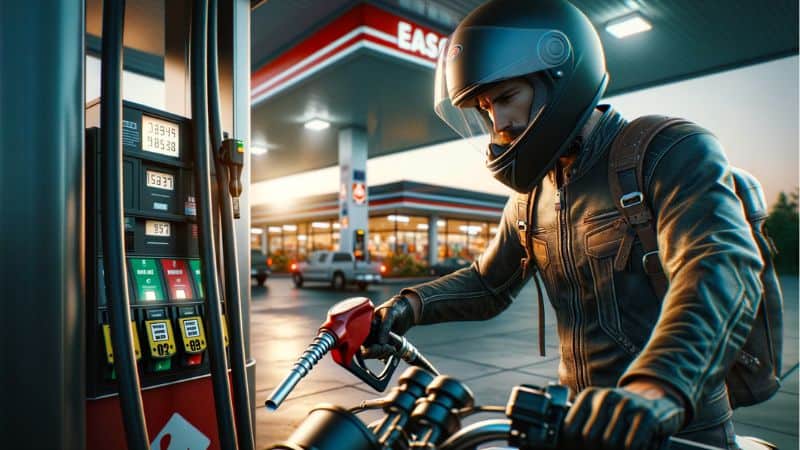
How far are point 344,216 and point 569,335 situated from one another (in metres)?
19.0

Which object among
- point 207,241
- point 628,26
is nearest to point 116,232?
point 207,241

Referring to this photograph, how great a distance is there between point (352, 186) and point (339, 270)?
323 centimetres

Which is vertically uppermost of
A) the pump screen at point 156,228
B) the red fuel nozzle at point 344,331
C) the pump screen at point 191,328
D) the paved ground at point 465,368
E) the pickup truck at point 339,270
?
the pump screen at point 156,228

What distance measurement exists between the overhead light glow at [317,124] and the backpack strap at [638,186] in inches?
751

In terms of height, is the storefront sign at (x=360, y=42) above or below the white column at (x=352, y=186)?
above

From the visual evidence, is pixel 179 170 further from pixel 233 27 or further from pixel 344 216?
pixel 344 216

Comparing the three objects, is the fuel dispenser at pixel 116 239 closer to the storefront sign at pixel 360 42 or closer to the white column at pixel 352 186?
the storefront sign at pixel 360 42

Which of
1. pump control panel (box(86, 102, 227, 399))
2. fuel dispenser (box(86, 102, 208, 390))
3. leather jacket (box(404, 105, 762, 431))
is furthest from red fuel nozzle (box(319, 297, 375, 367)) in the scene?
pump control panel (box(86, 102, 227, 399))

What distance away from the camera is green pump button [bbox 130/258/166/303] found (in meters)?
2.13

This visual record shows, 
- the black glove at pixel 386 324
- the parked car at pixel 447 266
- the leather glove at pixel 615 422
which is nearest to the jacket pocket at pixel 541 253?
the black glove at pixel 386 324

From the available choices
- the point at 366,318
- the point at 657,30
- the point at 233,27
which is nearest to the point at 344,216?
the point at 657,30

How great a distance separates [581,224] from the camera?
1651mm

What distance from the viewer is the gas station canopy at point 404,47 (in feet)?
41.9

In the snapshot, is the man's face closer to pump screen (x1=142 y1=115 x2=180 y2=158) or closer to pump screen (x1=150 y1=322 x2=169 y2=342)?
pump screen (x1=142 y1=115 x2=180 y2=158)
